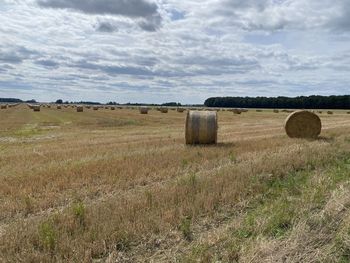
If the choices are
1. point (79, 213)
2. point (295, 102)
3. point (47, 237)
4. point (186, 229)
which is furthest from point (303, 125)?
point (295, 102)

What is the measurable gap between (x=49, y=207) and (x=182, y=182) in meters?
2.61

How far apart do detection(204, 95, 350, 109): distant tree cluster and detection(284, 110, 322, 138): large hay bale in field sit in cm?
8799

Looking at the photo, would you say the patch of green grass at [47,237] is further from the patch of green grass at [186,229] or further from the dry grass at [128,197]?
the patch of green grass at [186,229]

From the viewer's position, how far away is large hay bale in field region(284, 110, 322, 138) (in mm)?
19172

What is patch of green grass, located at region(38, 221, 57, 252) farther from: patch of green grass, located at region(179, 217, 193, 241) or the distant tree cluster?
the distant tree cluster

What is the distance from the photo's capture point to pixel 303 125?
63.5 feet

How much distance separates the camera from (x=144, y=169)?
10438mm

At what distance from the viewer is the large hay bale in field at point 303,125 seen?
62.9ft

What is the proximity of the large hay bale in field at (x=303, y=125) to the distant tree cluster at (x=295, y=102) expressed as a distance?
289ft

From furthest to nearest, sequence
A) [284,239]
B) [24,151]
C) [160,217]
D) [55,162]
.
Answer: [24,151]
[55,162]
[160,217]
[284,239]

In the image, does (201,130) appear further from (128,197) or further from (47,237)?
(47,237)

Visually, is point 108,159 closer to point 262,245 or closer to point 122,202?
point 122,202

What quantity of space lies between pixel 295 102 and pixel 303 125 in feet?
319

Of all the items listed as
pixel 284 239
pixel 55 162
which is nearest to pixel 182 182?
pixel 284 239
